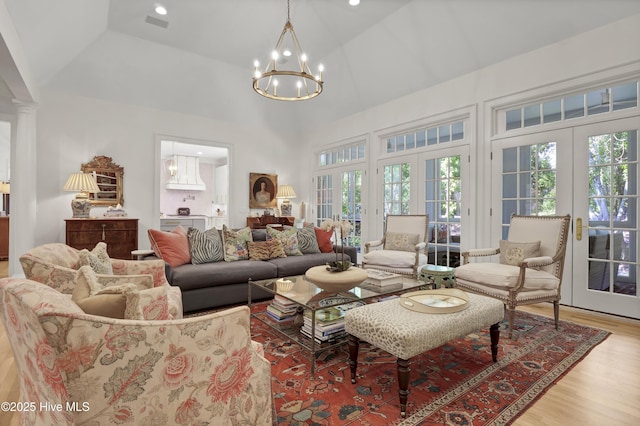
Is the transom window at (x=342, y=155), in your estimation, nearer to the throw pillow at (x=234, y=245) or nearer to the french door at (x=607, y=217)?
the throw pillow at (x=234, y=245)

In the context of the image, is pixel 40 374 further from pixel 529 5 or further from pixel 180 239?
pixel 529 5

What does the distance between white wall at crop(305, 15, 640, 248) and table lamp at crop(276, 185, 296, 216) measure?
5.93ft

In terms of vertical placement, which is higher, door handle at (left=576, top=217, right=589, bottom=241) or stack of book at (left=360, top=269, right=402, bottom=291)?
door handle at (left=576, top=217, right=589, bottom=241)

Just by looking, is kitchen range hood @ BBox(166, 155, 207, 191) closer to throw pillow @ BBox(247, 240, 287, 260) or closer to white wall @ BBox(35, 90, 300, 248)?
white wall @ BBox(35, 90, 300, 248)

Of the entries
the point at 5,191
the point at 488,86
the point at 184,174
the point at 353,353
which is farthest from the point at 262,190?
the point at 5,191

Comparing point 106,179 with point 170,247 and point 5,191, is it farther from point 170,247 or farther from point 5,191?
point 5,191

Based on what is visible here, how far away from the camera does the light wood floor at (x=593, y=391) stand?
5.78ft

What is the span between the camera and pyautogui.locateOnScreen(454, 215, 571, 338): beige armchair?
9.73 ft

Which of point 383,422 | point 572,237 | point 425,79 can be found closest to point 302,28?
point 425,79

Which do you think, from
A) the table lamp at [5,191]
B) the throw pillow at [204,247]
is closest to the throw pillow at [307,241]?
the throw pillow at [204,247]

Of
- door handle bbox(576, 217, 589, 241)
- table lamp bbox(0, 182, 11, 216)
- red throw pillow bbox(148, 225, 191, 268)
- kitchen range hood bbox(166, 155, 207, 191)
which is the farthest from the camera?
kitchen range hood bbox(166, 155, 207, 191)

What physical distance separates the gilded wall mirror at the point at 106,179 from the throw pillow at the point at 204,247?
278cm

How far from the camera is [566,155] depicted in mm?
3789

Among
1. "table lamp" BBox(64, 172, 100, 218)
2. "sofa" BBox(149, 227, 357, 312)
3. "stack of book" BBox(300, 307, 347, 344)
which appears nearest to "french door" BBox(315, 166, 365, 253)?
"sofa" BBox(149, 227, 357, 312)
